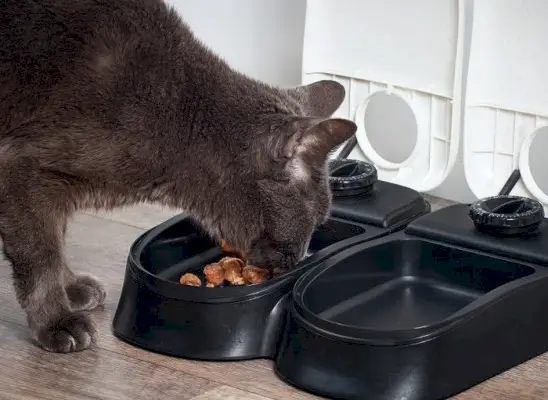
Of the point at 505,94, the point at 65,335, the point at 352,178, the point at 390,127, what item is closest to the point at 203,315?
the point at 65,335

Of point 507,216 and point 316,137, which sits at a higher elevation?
point 316,137

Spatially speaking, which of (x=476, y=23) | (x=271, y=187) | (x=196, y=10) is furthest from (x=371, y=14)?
(x=271, y=187)

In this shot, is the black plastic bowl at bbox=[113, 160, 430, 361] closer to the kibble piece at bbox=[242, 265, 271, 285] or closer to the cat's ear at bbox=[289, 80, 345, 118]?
the kibble piece at bbox=[242, 265, 271, 285]

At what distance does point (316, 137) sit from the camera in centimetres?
190

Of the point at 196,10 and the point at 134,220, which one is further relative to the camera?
the point at 196,10

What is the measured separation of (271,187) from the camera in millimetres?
1999

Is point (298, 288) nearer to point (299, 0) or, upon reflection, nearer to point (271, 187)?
point (271, 187)

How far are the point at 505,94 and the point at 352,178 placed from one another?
446 mm

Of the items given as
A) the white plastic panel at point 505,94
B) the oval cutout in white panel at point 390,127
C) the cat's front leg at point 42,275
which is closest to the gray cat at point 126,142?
the cat's front leg at point 42,275

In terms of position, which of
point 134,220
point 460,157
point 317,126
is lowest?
point 134,220

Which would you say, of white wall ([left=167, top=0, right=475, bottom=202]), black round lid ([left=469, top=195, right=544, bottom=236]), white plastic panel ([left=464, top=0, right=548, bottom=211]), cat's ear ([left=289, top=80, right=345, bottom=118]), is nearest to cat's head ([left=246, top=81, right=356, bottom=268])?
cat's ear ([left=289, top=80, right=345, bottom=118])

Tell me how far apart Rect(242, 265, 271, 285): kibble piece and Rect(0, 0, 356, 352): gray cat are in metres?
0.04

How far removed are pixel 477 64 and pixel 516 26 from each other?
0.43ft

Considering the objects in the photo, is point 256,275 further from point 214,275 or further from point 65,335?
point 65,335
